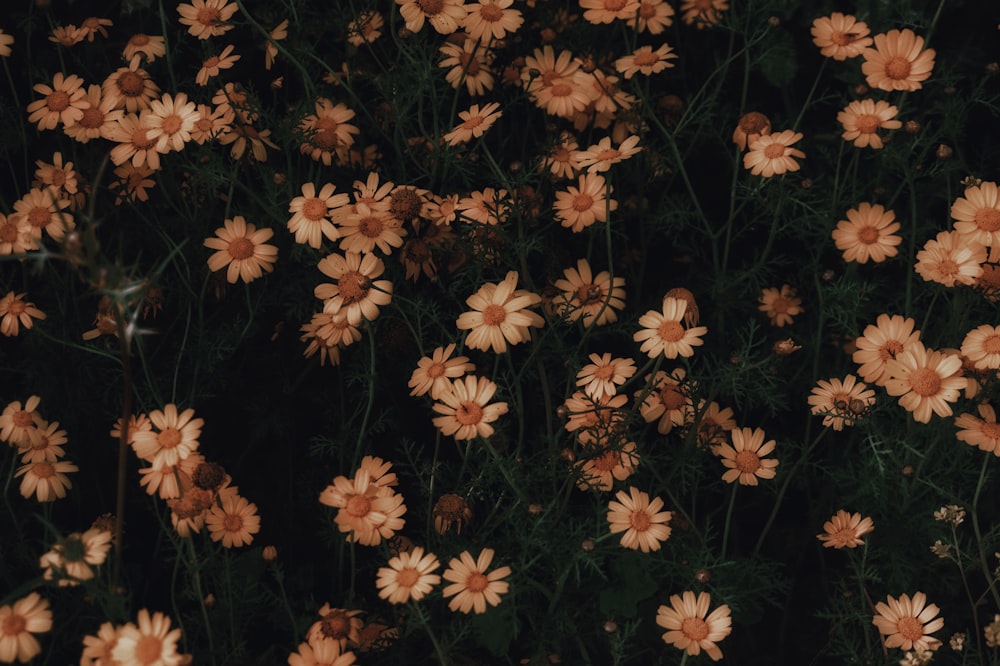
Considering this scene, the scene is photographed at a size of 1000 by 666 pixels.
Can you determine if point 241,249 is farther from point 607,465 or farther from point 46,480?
point 607,465

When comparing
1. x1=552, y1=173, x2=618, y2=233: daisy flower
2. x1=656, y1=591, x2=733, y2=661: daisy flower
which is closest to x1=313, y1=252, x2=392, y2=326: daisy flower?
x1=552, y1=173, x2=618, y2=233: daisy flower

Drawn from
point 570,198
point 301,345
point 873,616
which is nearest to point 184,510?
point 301,345

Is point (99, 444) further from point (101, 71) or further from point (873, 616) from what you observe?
point (873, 616)

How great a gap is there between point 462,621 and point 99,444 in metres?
0.95

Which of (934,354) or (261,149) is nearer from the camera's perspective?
(934,354)

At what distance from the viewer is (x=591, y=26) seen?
2566mm

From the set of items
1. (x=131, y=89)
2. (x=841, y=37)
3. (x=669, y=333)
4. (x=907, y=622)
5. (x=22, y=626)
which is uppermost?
(x=841, y=37)

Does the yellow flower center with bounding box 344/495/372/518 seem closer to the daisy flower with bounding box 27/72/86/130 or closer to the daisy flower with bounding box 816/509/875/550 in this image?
the daisy flower with bounding box 816/509/875/550

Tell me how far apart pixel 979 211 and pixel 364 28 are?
1.40 meters

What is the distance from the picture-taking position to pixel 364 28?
2.32 m

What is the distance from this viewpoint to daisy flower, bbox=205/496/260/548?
191 centimetres

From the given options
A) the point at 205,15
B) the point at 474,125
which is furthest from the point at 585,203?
the point at 205,15

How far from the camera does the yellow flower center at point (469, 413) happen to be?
6.00 ft

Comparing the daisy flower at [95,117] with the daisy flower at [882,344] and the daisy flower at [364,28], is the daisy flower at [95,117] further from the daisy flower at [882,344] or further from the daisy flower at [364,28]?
the daisy flower at [882,344]
